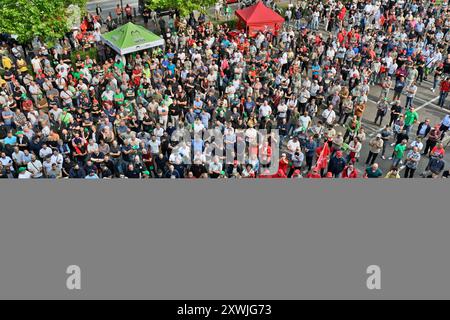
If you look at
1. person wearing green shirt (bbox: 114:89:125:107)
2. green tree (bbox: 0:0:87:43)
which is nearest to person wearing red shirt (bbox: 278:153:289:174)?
person wearing green shirt (bbox: 114:89:125:107)

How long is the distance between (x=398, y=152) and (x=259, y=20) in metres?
11.8

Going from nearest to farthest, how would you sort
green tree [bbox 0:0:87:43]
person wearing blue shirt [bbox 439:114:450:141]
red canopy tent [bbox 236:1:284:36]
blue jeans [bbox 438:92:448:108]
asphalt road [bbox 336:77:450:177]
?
1. asphalt road [bbox 336:77:450:177]
2. person wearing blue shirt [bbox 439:114:450:141]
3. blue jeans [bbox 438:92:448:108]
4. green tree [bbox 0:0:87:43]
5. red canopy tent [bbox 236:1:284:36]

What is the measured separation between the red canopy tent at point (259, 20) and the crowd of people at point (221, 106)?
57cm

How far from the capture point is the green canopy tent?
803 inches

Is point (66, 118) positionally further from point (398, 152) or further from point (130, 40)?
point (398, 152)

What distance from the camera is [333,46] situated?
2156 cm

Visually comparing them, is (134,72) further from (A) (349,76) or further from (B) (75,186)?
(B) (75,186)

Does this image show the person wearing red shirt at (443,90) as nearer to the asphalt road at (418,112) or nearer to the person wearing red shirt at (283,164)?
the asphalt road at (418,112)

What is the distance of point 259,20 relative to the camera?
941 inches

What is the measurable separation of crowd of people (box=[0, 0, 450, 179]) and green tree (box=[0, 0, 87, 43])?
39.7 inches

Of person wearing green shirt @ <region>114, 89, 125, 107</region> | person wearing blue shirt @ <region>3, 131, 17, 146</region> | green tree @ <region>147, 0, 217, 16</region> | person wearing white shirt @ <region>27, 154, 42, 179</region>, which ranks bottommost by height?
person wearing white shirt @ <region>27, 154, 42, 179</region>

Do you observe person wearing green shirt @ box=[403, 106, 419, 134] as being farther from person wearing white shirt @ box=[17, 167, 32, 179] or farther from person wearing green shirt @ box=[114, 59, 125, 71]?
person wearing white shirt @ box=[17, 167, 32, 179]

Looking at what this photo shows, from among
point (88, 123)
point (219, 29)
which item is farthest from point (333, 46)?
point (88, 123)

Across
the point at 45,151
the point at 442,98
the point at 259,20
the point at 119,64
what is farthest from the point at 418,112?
the point at 45,151
